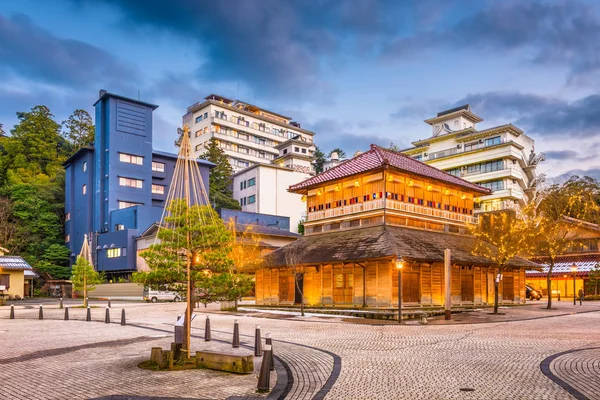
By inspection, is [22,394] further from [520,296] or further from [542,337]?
[520,296]

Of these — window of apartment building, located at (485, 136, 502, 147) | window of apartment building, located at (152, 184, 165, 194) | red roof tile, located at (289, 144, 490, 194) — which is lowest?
red roof tile, located at (289, 144, 490, 194)

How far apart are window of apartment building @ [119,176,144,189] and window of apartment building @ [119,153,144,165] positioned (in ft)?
7.40

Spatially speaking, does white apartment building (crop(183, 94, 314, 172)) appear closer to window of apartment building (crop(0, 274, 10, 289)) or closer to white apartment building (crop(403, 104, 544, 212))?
white apartment building (crop(403, 104, 544, 212))

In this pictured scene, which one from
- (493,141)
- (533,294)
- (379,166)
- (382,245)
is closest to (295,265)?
(382,245)

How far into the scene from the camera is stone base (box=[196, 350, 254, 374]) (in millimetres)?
10562

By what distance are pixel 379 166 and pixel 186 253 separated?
22376 millimetres

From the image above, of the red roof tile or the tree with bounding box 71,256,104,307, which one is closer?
the red roof tile

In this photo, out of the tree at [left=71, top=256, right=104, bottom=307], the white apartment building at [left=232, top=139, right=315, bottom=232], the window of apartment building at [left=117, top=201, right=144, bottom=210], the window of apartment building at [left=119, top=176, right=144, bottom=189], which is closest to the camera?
the tree at [left=71, top=256, right=104, bottom=307]

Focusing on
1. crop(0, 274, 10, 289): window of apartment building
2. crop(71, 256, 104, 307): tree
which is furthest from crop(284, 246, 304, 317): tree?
crop(0, 274, 10, 289): window of apartment building

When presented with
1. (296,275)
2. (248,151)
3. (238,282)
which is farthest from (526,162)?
(238,282)

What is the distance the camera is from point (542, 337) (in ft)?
55.8

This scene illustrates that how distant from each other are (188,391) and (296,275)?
22.6 metres

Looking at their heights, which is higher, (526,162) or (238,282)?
(526,162)

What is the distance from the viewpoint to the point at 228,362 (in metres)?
10.7
